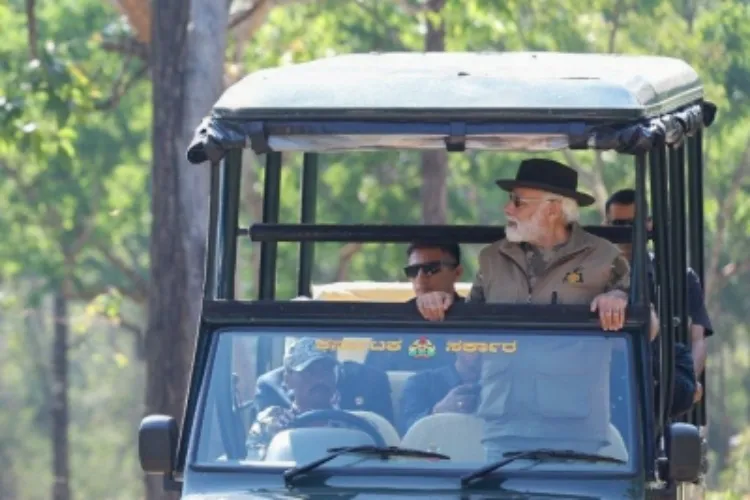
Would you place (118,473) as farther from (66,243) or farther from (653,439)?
(653,439)

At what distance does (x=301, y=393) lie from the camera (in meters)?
6.91

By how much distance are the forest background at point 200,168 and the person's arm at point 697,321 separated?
4240mm

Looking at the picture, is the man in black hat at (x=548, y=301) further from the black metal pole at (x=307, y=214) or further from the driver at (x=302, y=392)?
the black metal pole at (x=307, y=214)

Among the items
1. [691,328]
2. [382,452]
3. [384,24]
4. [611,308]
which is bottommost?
[382,452]

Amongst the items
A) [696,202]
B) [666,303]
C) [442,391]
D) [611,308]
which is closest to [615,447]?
[611,308]

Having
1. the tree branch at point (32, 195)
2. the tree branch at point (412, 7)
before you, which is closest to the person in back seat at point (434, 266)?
the tree branch at point (412, 7)

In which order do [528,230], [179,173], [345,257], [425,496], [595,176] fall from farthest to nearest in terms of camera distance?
[345,257] → [595,176] → [179,173] → [528,230] → [425,496]

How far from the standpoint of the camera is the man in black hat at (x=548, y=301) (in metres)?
6.71

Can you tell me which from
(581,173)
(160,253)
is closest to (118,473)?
(581,173)

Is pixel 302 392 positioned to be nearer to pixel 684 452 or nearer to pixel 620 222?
pixel 684 452

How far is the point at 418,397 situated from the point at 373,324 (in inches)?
13.5

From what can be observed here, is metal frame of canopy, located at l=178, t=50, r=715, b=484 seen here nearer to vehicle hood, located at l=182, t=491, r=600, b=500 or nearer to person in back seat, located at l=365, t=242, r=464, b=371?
person in back seat, located at l=365, t=242, r=464, b=371

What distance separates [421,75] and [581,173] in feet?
47.9

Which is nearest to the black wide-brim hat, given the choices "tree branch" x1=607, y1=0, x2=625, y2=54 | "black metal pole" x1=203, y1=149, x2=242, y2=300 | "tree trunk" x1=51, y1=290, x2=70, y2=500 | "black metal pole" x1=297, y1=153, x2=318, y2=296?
"black metal pole" x1=203, y1=149, x2=242, y2=300
